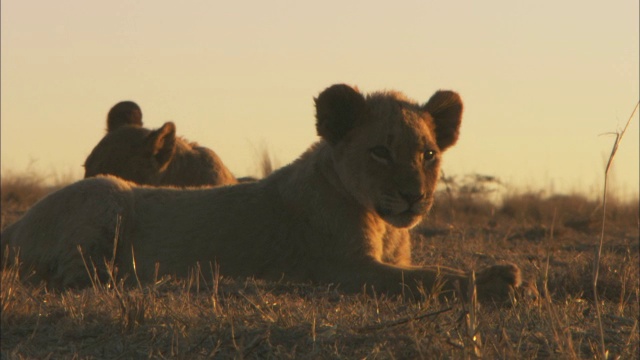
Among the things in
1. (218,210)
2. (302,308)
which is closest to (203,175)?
(218,210)

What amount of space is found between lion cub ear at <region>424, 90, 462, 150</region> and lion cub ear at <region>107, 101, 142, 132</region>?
466cm

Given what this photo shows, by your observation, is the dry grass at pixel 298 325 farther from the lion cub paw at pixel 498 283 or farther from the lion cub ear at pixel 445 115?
the lion cub ear at pixel 445 115

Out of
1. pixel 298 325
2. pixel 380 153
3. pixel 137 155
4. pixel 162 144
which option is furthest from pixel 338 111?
pixel 137 155

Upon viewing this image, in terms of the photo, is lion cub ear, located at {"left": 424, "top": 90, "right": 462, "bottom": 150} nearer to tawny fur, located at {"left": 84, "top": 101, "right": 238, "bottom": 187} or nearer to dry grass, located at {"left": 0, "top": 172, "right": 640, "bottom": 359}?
dry grass, located at {"left": 0, "top": 172, "right": 640, "bottom": 359}

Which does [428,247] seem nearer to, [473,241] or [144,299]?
[473,241]

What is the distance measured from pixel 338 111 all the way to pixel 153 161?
3.68m

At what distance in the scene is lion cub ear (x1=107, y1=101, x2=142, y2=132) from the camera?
11.8 m

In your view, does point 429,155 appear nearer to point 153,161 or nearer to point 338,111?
point 338,111

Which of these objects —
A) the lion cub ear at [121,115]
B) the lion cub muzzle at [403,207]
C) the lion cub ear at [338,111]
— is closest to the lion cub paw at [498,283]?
the lion cub muzzle at [403,207]

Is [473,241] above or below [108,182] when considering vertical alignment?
below

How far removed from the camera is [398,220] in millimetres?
7113

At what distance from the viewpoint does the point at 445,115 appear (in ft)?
26.0

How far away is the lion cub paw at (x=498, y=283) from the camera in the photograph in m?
6.42

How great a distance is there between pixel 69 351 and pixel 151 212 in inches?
118
